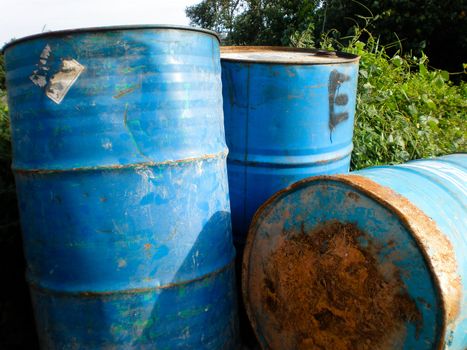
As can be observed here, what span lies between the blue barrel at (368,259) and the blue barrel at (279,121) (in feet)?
1.81

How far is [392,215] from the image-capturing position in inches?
61.3

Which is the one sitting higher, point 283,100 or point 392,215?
point 283,100

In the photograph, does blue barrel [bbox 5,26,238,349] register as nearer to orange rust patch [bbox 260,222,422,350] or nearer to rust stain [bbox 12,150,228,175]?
rust stain [bbox 12,150,228,175]

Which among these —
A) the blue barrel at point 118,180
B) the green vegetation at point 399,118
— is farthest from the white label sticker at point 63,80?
the green vegetation at point 399,118

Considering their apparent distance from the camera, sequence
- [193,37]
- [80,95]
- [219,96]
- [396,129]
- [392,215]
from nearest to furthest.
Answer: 1. [392,215]
2. [80,95]
3. [193,37]
4. [219,96]
5. [396,129]

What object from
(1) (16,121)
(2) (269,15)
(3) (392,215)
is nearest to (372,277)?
(3) (392,215)

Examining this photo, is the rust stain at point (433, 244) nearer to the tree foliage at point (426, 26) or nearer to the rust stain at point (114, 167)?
the rust stain at point (114, 167)

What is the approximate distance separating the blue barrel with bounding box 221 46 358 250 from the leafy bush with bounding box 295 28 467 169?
94 cm

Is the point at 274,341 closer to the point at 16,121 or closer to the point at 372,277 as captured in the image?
the point at 372,277

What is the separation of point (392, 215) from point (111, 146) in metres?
1.00

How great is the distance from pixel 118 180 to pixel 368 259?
927 millimetres

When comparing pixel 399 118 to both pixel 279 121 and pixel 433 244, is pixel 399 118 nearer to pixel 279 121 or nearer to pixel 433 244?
pixel 279 121

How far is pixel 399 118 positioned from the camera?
375cm

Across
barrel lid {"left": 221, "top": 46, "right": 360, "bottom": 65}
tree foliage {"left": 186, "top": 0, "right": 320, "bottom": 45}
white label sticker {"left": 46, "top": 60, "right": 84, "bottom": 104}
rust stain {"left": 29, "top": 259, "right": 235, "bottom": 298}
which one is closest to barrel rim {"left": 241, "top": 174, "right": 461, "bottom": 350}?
rust stain {"left": 29, "top": 259, "right": 235, "bottom": 298}
